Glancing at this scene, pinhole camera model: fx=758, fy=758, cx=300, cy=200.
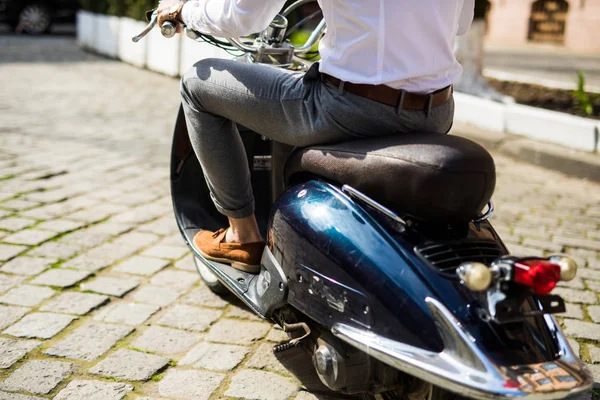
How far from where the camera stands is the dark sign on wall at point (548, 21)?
55.9 feet

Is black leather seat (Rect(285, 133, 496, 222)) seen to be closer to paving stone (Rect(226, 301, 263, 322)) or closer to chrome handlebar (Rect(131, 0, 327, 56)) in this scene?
chrome handlebar (Rect(131, 0, 327, 56))

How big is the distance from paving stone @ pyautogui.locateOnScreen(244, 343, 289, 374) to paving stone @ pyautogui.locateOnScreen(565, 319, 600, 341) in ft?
4.04

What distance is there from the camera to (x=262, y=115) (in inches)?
98.9

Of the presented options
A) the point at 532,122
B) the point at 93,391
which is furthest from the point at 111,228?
the point at 532,122

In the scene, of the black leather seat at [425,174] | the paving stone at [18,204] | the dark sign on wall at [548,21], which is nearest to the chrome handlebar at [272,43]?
the black leather seat at [425,174]

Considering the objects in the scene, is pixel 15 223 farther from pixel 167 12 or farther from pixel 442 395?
pixel 442 395

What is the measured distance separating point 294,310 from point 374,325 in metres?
0.49

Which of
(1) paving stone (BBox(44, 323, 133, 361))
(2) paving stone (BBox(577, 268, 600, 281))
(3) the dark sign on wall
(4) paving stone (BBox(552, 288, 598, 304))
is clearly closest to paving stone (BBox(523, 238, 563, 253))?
(2) paving stone (BBox(577, 268, 600, 281))

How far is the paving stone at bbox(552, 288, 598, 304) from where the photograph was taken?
350cm

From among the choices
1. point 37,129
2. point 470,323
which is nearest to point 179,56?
point 37,129

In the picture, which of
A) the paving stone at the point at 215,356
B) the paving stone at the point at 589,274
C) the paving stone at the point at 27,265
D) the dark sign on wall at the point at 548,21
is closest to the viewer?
the paving stone at the point at 215,356

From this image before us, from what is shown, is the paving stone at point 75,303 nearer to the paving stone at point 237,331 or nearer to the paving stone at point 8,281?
the paving stone at point 8,281

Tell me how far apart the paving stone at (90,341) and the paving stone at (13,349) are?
0.08 metres

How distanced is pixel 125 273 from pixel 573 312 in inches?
82.2
